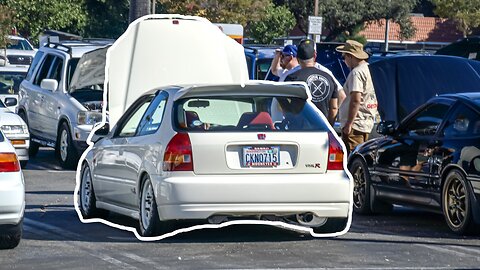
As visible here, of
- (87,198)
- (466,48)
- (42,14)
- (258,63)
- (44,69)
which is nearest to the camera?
(87,198)

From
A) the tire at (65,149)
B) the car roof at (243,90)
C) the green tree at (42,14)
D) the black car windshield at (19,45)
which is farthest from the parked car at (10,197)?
the green tree at (42,14)

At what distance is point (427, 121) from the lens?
1229 cm

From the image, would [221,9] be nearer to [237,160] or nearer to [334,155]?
[334,155]

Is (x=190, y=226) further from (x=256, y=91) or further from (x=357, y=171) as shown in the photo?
(x=357, y=171)

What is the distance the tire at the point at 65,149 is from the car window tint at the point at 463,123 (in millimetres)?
8125

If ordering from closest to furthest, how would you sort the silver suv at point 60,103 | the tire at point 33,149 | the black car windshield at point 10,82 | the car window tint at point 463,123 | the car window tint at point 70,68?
the car window tint at point 463,123 < the silver suv at point 60,103 < the car window tint at point 70,68 < the tire at point 33,149 < the black car windshield at point 10,82

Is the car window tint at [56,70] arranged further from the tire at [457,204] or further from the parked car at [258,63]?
the tire at [457,204]

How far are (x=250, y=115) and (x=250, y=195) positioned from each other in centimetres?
79

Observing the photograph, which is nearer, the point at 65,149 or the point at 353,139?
the point at 353,139

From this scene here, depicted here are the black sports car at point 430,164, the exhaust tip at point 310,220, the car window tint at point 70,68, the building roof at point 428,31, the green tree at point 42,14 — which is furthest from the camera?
the building roof at point 428,31

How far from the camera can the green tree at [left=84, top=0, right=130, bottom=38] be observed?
50.1 meters

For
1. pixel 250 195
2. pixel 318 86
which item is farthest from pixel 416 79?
pixel 250 195

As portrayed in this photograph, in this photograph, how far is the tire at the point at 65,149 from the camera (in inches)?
725

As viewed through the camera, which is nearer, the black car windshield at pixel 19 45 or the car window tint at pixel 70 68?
the car window tint at pixel 70 68
